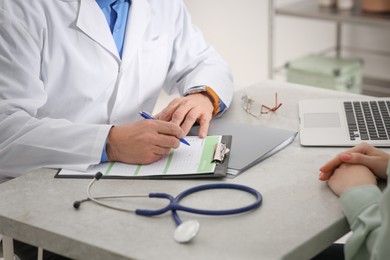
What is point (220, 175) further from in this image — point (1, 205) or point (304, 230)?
point (1, 205)

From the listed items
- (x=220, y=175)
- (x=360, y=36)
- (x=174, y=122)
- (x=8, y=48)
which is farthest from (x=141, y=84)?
(x=360, y=36)

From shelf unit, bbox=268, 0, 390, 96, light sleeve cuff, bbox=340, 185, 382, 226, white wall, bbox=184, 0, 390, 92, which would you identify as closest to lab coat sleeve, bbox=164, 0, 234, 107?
light sleeve cuff, bbox=340, 185, 382, 226

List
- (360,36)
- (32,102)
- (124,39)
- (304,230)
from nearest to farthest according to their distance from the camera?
(304,230) < (32,102) < (124,39) < (360,36)

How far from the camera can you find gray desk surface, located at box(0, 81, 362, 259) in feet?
3.91

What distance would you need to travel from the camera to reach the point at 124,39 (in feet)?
6.23

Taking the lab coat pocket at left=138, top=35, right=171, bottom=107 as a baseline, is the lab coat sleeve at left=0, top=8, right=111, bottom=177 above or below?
above

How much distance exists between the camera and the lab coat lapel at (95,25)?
1776 millimetres

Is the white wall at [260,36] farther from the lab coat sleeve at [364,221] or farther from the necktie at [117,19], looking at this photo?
the lab coat sleeve at [364,221]

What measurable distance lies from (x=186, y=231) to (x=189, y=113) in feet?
1.86

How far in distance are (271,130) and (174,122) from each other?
0.23 metres

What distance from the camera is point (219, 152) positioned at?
5.03 feet

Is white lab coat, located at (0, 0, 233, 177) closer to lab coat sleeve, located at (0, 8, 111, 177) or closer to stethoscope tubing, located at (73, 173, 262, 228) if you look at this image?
lab coat sleeve, located at (0, 8, 111, 177)

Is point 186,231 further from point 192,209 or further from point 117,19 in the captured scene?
point 117,19

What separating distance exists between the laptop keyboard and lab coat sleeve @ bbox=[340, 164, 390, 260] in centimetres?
33
